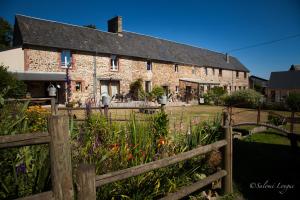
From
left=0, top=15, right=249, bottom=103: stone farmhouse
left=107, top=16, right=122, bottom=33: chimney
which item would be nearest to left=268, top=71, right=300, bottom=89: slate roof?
left=0, top=15, right=249, bottom=103: stone farmhouse

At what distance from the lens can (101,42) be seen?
2252 cm

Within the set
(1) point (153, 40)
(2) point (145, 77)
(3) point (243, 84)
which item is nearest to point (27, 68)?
(2) point (145, 77)

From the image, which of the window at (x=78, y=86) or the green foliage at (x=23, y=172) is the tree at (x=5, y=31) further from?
the green foliage at (x=23, y=172)

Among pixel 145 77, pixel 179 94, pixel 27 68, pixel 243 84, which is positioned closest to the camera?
pixel 27 68

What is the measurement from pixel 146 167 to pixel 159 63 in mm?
24626

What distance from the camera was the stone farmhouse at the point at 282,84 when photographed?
3459 centimetres

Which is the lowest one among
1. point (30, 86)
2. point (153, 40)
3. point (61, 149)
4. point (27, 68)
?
point (61, 149)

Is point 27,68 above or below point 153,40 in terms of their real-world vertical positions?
below

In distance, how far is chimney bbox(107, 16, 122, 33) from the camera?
2525 cm

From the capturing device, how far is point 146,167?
235 centimetres

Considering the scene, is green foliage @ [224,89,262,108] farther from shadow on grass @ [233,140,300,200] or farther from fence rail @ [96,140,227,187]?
fence rail @ [96,140,227,187]

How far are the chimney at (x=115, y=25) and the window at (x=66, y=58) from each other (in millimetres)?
7793

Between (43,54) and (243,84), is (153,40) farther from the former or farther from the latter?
(243,84)

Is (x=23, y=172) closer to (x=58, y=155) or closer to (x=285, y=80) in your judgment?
(x=58, y=155)
